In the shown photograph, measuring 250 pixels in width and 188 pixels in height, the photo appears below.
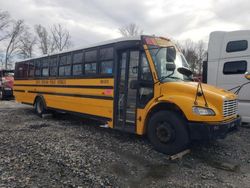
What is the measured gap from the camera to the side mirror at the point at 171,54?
562 cm

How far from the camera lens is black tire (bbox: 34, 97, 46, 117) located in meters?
9.60

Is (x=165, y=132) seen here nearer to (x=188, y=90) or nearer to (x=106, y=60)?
(x=188, y=90)

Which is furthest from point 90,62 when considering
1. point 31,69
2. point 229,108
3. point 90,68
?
point 31,69

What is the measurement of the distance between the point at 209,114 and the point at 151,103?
130 cm

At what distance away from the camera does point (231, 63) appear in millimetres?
7316

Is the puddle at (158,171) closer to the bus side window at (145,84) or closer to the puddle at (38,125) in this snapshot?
the bus side window at (145,84)

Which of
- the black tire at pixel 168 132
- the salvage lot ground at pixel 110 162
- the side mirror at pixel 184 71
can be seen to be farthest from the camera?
the side mirror at pixel 184 71

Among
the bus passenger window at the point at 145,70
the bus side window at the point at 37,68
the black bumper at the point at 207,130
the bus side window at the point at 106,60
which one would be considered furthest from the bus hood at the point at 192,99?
the bus side window at the point at 37,68

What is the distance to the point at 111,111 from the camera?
20.8 ft

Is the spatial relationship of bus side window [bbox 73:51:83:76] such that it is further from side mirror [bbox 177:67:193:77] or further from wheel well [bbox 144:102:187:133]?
side mirror [bbox 177:67:193:77]

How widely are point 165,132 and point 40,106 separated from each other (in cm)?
649

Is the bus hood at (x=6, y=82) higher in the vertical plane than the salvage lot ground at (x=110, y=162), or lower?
higher

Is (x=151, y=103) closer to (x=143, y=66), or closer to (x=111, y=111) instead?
(x=143, y=66)

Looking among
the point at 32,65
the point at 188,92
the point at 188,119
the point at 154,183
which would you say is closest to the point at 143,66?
the point at 188,92
